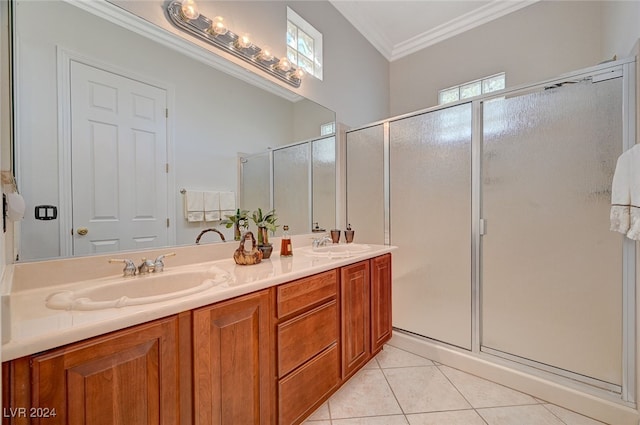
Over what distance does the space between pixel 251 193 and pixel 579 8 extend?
2.99 m

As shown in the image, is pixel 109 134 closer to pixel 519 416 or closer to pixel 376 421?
pixel 376 421

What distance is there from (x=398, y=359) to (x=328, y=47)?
8.87 feet

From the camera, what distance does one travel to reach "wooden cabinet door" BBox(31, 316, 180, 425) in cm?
65

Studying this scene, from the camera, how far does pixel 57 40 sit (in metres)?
1.05

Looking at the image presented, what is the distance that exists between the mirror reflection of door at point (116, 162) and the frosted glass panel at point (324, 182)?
4.17ft

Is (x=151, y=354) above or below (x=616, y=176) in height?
below

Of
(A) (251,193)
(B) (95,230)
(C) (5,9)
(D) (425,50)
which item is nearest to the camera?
(C) (5,9)

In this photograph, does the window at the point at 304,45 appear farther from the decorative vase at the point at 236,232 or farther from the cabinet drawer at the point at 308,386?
the cabinet drawer at the point at 308,386

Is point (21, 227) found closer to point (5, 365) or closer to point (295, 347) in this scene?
point (5, 365)

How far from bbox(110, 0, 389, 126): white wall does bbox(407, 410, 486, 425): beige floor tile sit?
230cm

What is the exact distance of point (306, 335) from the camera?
4.34 ft

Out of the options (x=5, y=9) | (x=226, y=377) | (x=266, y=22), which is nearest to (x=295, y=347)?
(x=226, y=377)

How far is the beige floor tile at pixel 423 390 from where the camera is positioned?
1.58 meters

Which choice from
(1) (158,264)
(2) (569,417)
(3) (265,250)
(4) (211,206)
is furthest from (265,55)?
(2) (569,417)
